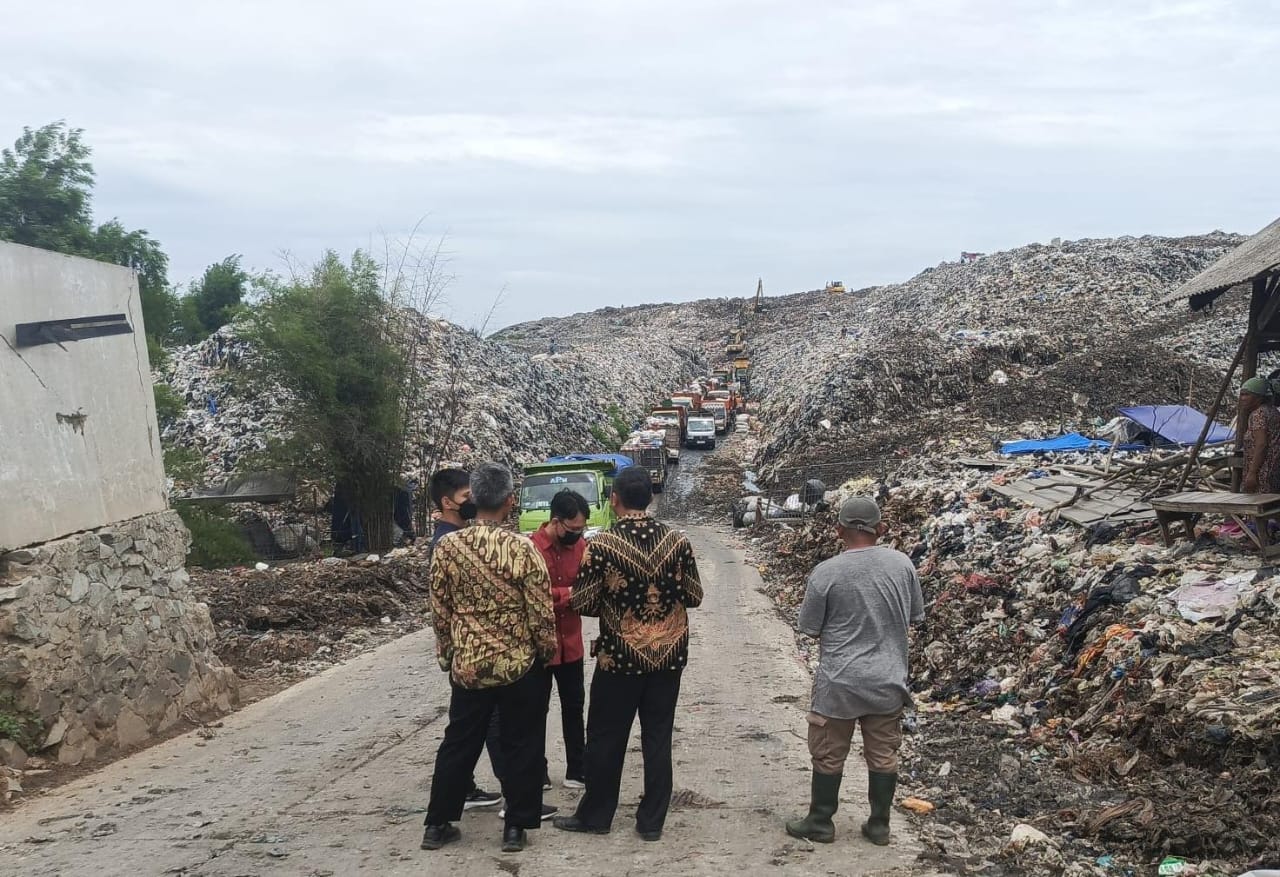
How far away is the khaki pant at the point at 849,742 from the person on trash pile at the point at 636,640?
679 mm

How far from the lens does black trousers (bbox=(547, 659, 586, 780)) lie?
5391 mm

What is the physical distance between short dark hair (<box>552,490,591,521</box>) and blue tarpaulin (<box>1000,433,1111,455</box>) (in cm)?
1401

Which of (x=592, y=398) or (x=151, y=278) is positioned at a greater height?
(x=151, y=278)

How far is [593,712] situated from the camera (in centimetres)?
487

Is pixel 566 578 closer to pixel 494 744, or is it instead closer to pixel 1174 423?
pixel 494 744

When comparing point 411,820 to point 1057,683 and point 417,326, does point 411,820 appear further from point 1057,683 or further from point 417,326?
point 417,326

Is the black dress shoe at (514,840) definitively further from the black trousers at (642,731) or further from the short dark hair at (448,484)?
the short dark hair at (448,484)

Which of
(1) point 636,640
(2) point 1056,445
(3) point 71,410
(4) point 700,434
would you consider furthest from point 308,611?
(4) point 700,434

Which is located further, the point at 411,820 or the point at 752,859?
the point at 411,820

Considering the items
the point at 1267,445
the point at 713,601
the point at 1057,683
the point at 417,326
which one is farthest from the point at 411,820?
the point at 417,326

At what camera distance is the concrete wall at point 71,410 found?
655cm

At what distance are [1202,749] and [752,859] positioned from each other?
99.7 inches

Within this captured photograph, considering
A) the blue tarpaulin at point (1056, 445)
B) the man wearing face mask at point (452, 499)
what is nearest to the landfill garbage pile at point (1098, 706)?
the man wearing face mask at point (452, 499)

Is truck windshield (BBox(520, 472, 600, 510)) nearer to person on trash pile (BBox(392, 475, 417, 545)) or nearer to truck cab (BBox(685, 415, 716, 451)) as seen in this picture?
person on trash pile (BBox(392, 475, 417, 545))
